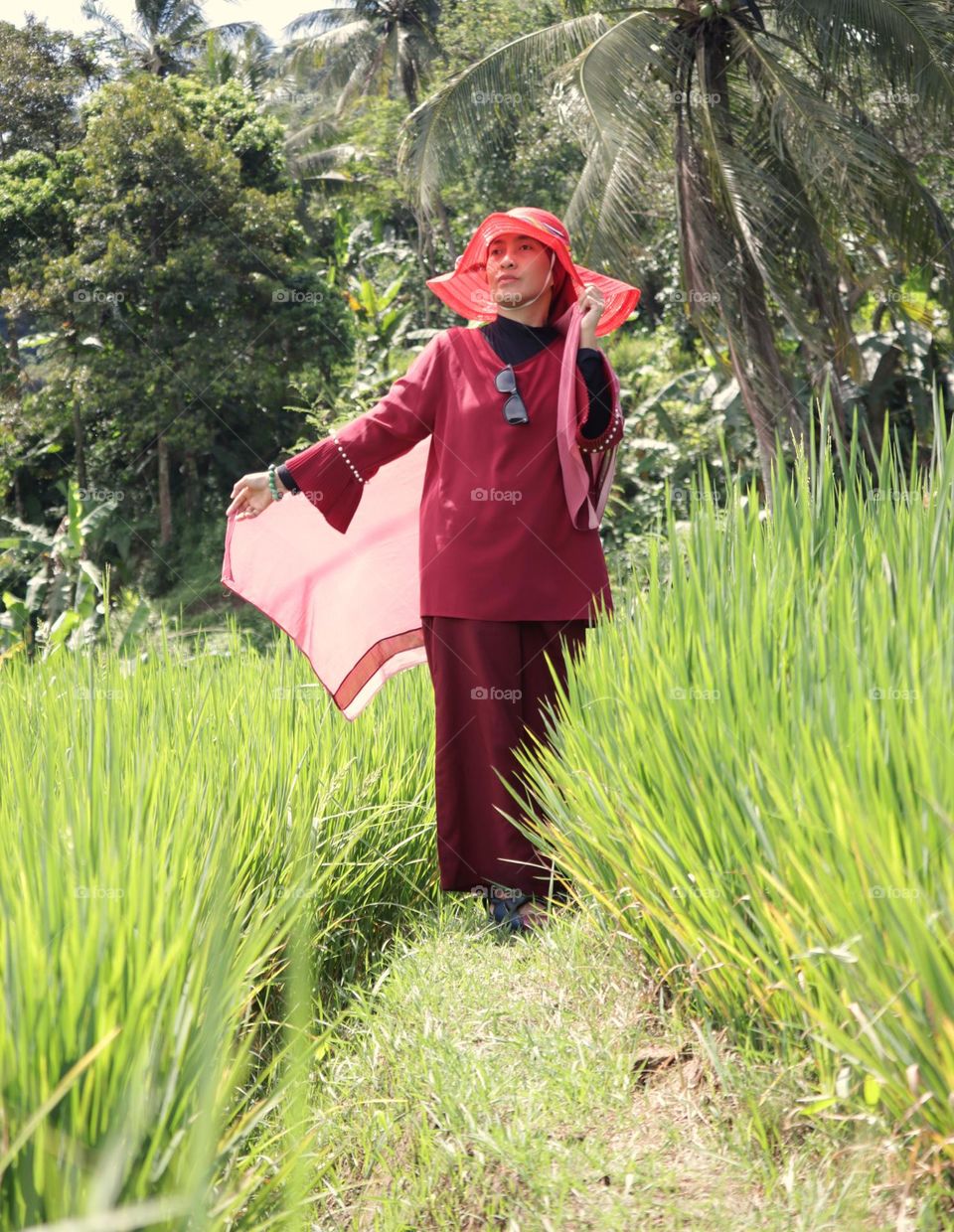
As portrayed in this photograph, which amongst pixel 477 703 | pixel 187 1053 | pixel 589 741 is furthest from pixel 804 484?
pixel 187 1053

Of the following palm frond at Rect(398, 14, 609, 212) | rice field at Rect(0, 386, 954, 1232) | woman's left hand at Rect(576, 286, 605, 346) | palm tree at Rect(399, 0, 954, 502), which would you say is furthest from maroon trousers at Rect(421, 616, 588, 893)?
palm frond at Rect(398, 14, 609, 212)

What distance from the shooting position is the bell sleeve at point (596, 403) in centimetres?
267

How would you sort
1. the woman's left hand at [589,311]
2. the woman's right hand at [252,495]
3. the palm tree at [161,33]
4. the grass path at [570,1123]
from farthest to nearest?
1. the palm tree at [161,33]
2. the woman's right hand at [252,495]
3. the woman's left hand at [589,311]
4. the grass path at [570,1123]

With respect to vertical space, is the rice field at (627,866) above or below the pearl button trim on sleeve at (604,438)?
below

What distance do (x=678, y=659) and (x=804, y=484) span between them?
40 cm

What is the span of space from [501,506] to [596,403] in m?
0.30

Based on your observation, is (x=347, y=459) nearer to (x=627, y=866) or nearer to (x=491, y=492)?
(x=491, y=492)

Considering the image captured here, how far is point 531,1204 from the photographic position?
59.4 inches

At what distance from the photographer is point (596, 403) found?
8.79ft

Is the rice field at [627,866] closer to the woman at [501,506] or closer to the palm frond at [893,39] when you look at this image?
the woman at [501,506]

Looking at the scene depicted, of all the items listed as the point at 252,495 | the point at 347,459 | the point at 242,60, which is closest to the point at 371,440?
the point at 347,459

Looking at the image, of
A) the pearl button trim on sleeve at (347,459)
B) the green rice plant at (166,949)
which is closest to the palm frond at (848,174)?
the pearl button trim on sleeve at (347,459)

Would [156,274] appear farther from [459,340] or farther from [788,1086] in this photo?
[788,1086]

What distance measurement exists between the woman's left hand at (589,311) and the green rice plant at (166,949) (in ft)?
3.41
